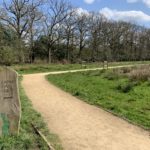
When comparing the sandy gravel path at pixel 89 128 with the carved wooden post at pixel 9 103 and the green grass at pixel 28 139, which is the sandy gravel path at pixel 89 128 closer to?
the green grass at pixel 28 139

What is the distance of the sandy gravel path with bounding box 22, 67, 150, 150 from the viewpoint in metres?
8.09

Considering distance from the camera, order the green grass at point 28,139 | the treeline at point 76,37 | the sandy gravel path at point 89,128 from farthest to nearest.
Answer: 1. the treeline at point 76,37
2. the sandy gravel path at point 89,128
3. the green grass at point 28,139

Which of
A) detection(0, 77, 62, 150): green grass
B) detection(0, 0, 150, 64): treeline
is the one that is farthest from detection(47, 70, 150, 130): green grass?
detection(0, 0, 150, 64): treeline

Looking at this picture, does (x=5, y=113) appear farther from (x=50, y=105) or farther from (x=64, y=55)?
(x=64, y=55)

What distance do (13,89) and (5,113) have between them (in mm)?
591

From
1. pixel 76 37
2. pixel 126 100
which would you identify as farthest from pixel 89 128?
pixel 76 37

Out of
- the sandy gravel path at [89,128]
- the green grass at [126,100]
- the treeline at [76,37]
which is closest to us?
the sandy gravel path at [89,128]

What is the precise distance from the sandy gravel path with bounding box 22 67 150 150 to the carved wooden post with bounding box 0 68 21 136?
124 cm

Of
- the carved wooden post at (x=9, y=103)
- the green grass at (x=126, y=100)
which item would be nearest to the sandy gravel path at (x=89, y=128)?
the green grass at (x=126, y=100)

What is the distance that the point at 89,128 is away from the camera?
9.65m

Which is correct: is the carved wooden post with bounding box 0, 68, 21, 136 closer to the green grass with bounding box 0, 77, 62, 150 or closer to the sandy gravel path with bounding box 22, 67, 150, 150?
the green grass with bounding box 0, 77, 62, 150

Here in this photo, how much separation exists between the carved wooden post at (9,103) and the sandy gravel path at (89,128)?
124cm

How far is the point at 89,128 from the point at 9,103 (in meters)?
2.47

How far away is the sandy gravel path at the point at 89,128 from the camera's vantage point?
8.09 m
